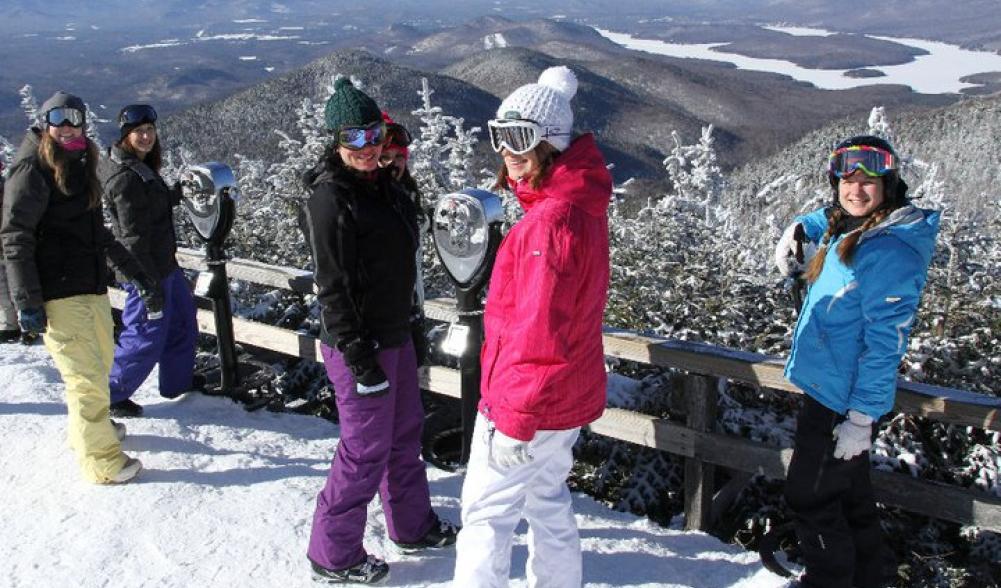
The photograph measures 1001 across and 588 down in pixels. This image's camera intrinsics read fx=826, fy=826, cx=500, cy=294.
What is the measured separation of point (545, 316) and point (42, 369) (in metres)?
4.10

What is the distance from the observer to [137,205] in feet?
13.6

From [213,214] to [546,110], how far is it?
101 inches

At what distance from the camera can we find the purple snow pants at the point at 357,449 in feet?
9.73

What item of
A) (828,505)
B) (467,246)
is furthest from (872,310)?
(467,246)

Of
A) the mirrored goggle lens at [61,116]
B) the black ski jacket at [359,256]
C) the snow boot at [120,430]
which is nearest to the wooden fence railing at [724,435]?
the black ski jacket at [359,256]

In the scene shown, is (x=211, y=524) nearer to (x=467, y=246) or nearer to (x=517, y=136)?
(x=467, y=246)

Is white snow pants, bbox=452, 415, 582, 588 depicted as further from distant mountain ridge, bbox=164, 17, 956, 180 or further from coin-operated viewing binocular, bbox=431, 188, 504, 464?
distant mountain ridge, bbox=164, 17, 956, 180

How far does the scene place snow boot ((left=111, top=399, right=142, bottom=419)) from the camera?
4.44 meters

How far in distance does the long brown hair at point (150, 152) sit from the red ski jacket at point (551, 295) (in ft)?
8.27

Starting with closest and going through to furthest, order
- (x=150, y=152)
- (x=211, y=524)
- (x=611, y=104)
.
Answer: (x=211, y=524), (x=150, y=152), (x=611, y=104)

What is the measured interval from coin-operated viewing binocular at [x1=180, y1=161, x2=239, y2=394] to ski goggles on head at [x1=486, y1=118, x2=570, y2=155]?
2.31 meters

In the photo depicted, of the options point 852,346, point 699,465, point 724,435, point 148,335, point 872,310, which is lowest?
point 699,465

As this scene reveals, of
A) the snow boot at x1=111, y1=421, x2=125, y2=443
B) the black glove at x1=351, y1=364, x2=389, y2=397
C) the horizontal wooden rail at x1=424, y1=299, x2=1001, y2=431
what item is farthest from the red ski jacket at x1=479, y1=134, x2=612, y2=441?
the snow boot at x1=111, y1=421, x2=125, y2=443

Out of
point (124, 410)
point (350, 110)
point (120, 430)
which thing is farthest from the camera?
point (124, 410)
